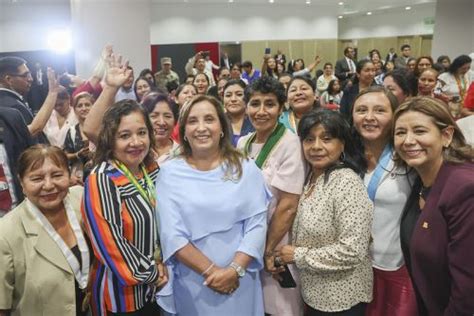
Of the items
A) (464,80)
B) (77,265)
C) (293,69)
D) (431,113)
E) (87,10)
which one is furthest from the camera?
(293,69)

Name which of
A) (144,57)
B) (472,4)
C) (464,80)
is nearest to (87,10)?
(144,57)

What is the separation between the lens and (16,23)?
13867mm

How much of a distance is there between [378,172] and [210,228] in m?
0.92

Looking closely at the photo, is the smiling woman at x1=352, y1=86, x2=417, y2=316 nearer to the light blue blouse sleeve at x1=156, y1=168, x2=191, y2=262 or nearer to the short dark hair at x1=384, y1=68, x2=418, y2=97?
the light blue blouse sleeve at x1=156, y1=168, x2=191, y2=262

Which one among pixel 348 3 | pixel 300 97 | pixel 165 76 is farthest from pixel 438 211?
pixel 348 3

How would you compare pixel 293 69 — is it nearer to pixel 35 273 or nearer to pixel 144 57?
pixel 144 57

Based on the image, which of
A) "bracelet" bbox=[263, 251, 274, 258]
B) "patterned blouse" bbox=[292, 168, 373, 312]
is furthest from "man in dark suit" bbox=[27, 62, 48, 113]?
"patterned blouse" bbox=[292, 168, 373, 312]

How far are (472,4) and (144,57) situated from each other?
8.45 meters

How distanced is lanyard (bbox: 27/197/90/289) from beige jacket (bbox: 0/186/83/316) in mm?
18

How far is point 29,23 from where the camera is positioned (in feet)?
45.9

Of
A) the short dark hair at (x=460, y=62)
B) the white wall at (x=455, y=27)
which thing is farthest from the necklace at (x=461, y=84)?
the white wall at (x=455, y=27)

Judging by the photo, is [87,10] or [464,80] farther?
[87,10]

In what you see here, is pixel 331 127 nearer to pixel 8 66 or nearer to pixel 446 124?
pixel 446 124

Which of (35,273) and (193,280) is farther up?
(35,273)
